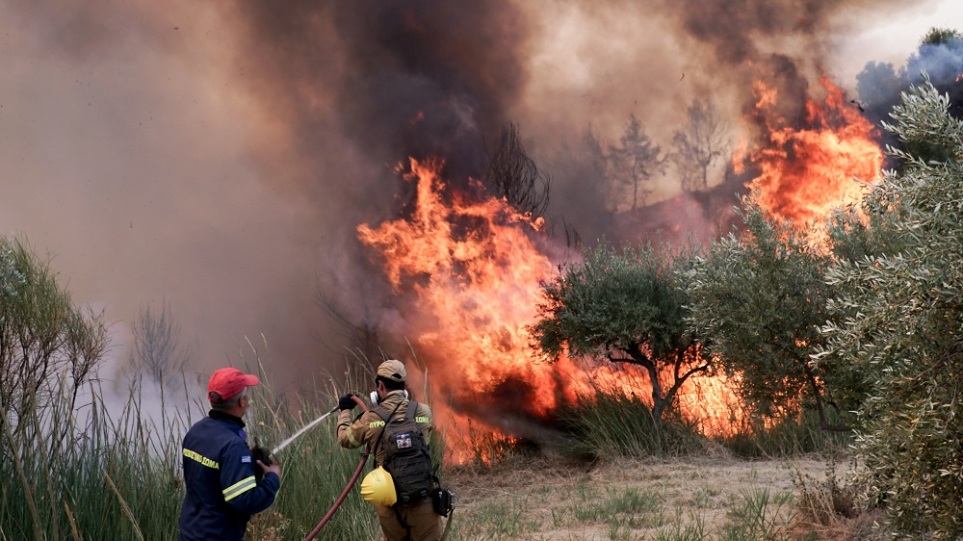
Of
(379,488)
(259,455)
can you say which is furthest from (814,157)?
(259,455)

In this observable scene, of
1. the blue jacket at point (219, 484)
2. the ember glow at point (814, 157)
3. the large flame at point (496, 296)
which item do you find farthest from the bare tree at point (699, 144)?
the blue jacket at point (219, 484)

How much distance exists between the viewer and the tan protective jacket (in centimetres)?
594

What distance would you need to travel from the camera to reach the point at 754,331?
28.2ft

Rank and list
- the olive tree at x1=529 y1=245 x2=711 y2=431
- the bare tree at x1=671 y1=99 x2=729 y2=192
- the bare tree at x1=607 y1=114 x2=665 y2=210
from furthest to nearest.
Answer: the bare tree at x1=671 y1=99 x2=729 y2=192 < the bare tree at x1=607 y1=114 x2=665 y2=210 < the olive tree at x1=529 y1=245 x2=711 y2=431

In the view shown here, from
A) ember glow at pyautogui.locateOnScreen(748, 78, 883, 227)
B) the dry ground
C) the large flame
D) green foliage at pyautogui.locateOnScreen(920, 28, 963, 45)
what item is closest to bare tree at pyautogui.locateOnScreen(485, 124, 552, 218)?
the large flame

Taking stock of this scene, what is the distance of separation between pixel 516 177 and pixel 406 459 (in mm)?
16795

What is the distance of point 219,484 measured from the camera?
421 centimetres

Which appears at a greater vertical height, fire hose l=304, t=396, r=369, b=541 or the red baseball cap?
the red baseball cap

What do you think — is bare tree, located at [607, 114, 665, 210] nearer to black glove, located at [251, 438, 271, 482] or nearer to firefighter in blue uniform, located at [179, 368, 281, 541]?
black glove, located at [251, 438, 271, 482]

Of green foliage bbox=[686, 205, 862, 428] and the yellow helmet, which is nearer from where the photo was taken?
the yellow helmet

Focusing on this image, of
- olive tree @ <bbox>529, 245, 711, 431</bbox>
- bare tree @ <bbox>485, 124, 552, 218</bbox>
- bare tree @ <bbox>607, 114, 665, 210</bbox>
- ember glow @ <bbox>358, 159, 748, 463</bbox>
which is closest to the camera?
olive tree @ <bbox>529, 245, 711, 431</bbox>

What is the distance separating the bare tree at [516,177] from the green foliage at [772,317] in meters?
12.3

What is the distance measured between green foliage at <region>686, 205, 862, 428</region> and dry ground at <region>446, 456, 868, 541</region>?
34.8 inches

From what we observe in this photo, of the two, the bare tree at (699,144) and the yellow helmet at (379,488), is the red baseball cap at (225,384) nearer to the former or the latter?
the yellow helmet at (379,488)
